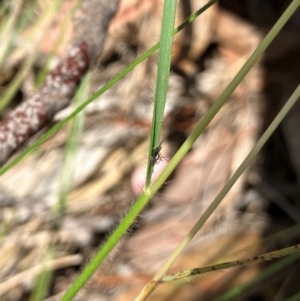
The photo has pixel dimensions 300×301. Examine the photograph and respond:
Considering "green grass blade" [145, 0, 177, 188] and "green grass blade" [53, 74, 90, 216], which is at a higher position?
"green grass blade" [145, 0, 177, 188]

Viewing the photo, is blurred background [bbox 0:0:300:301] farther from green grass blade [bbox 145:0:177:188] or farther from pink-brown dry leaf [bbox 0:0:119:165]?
green grass blade [bbox 145:0:177:188]

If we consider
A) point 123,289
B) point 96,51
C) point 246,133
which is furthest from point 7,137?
point 246,133

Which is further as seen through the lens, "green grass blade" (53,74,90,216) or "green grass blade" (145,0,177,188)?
"green grass blade" (53,74,90,216)

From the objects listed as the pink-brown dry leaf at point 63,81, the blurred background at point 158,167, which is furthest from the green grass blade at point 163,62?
the blurred background at point 158,167

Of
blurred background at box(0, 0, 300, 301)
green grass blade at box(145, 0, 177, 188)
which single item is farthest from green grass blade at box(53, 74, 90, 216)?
green grass blade at box(145, 0, 177, 188)

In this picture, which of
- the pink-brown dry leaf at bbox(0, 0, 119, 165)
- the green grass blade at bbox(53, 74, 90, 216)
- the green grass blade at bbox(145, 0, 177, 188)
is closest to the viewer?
the green grass blade at bbox(145, 0, 177, 188)

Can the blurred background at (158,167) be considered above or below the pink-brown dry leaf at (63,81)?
below

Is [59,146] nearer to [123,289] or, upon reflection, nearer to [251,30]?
[123,289]

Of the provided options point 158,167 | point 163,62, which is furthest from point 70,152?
point 163,62

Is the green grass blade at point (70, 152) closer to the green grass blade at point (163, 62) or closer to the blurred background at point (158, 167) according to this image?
the blurred background at point (158, 167)

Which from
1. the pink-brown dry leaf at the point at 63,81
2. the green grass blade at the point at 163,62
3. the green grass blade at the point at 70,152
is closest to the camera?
the green grass blade at the point at 163,62

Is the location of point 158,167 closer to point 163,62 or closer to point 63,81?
point 63,81

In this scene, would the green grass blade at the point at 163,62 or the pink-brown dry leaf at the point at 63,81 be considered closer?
the green grass blade at the point at 163,62
